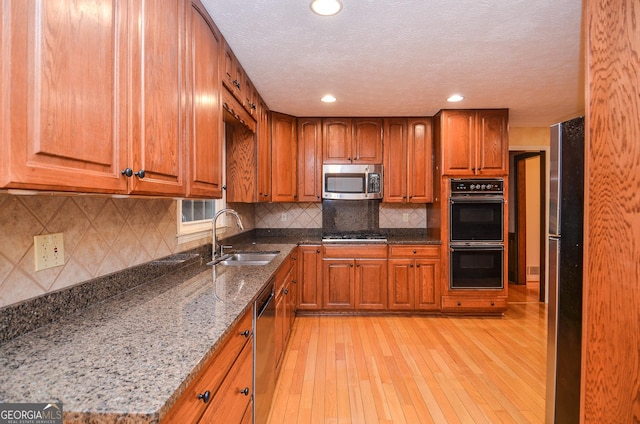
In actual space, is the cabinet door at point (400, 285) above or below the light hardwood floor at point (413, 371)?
above

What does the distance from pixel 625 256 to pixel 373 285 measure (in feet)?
8.94

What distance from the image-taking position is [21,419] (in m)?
0.66

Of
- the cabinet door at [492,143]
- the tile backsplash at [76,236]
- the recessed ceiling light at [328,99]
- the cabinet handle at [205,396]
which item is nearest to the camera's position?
the cabinet handle at [205,396]

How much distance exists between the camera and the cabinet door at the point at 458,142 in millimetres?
3543

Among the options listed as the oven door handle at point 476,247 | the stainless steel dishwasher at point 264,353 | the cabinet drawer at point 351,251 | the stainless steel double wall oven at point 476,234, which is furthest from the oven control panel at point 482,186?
the stainless steel dishwasher at point 264,353

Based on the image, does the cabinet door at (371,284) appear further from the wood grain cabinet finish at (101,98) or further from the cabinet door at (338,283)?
the wood grain cabinet finish at (101,98)

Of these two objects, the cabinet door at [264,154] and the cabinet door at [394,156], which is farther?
the cabinet door at [394,156]

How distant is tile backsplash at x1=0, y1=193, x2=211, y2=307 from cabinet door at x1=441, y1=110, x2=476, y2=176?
2885 millimetres

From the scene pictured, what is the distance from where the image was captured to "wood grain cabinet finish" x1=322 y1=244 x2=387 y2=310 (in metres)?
3.66

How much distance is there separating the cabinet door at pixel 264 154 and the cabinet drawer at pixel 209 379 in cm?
209

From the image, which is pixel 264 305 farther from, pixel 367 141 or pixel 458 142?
pixel 458 142

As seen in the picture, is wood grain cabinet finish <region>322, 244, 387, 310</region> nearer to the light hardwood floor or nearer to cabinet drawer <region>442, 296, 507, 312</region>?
the light hardwood floor

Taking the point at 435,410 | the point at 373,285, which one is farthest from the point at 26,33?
the point at 373,285

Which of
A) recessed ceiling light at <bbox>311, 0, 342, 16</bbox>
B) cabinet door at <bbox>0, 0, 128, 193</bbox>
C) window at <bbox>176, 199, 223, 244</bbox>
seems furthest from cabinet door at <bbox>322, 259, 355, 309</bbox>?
cabinet door at <bbox>0, 0, 128, 193</bbox>
